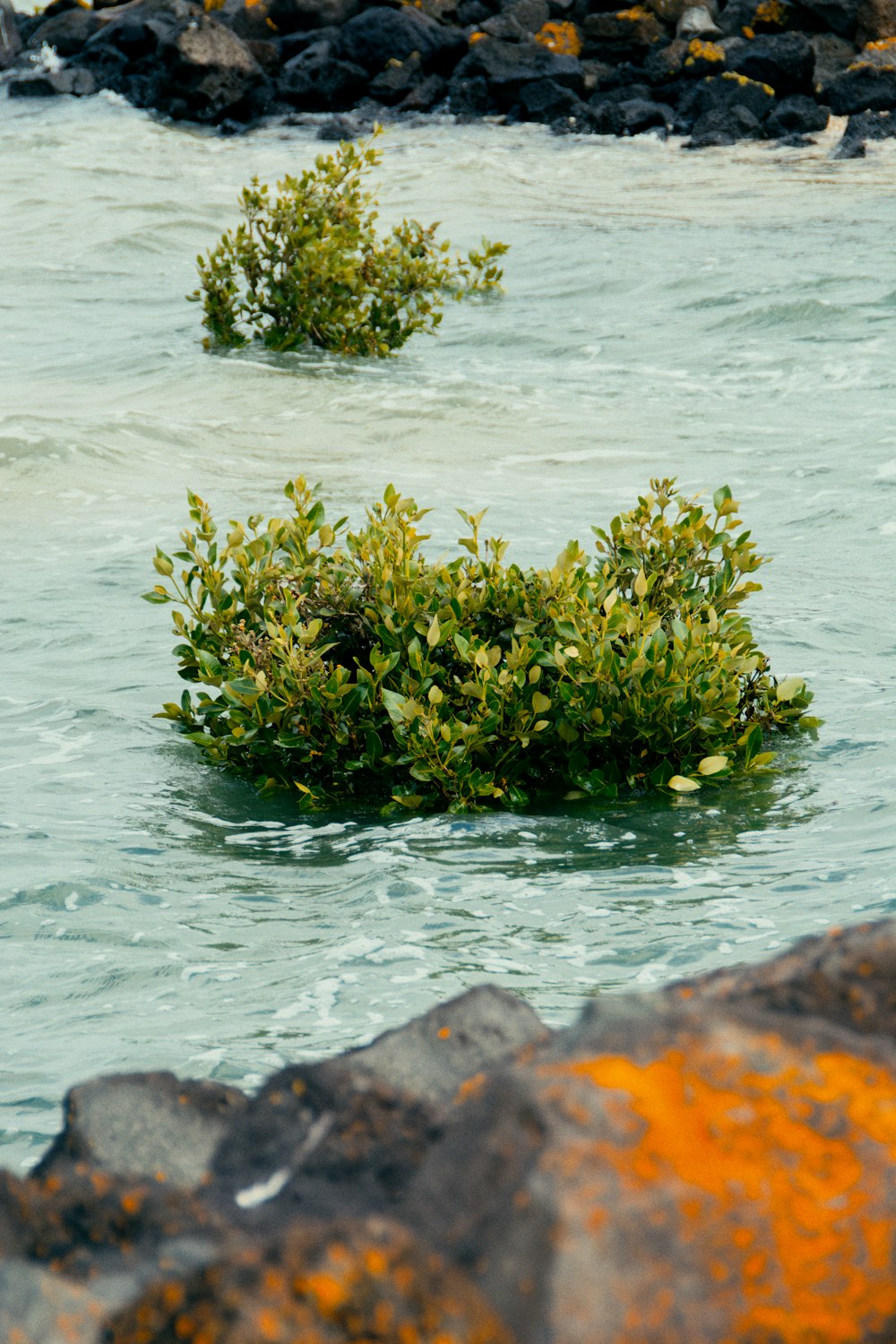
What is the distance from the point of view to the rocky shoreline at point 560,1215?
4.61ft

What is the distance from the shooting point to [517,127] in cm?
3241

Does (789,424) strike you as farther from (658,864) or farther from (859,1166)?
(859,1166)

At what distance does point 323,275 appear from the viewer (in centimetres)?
1452

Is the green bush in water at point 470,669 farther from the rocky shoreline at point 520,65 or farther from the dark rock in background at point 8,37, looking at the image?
the dark rock in background at point 8,37

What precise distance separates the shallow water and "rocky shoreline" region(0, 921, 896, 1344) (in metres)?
1.80

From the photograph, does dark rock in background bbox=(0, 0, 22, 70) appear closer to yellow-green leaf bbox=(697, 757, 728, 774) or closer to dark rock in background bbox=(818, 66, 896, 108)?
dark rock in background bbox=(818, 66, 896, 108)

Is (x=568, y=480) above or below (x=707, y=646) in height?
below

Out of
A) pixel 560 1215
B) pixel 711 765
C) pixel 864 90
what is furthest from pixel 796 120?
pixel 560 1215

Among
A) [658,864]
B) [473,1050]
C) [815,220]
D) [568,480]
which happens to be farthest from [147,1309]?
[815,220]

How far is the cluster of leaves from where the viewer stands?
47.1ft

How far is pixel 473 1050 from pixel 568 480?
9288 millimetres

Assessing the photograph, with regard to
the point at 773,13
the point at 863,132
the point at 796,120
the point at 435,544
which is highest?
the point at 773,13

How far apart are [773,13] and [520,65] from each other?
5907 millimetres

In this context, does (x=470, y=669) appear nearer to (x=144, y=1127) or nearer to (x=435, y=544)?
(x=435, y=544)
